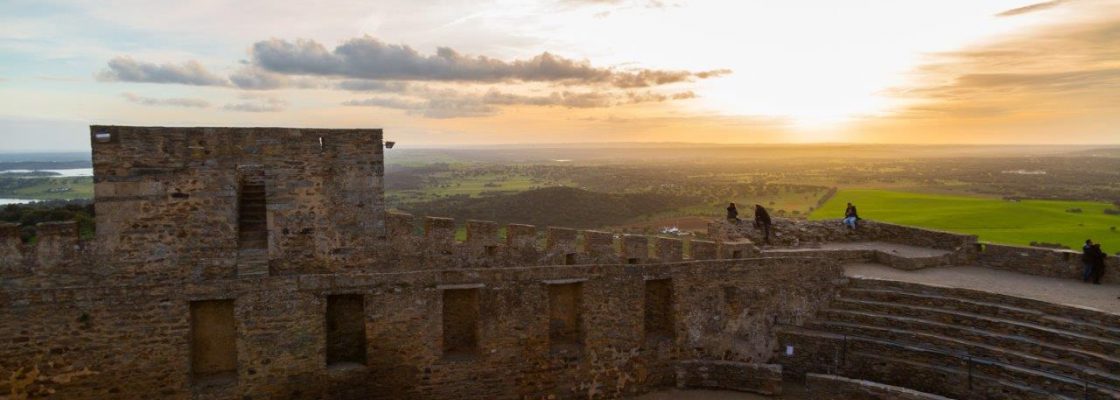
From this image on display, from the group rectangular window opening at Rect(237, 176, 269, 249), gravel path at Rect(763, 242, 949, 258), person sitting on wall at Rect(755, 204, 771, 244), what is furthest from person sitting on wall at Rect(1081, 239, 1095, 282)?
rectangular window opening at Rect(237, 176, 269, 249)

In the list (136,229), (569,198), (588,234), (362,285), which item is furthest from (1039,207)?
(136,229)

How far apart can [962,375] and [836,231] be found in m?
8.19

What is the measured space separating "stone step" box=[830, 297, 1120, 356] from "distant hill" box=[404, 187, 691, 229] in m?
Answer: 27.9

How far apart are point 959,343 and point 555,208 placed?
36.1 m

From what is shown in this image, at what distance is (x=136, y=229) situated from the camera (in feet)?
44.0

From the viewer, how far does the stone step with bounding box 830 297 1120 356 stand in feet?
40.5

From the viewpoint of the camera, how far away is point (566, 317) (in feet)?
48.0

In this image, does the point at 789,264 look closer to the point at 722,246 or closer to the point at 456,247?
the point at 722,246

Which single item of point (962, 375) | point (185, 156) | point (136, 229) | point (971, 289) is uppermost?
point (185, 156)

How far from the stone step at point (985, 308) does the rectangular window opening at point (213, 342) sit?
41.7ft

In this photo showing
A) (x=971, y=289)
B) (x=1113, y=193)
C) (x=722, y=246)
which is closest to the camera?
(x=971, y=289)

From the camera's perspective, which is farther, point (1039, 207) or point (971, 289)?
point (1039, 207)

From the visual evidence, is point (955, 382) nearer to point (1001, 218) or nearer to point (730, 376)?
point (730, 376)

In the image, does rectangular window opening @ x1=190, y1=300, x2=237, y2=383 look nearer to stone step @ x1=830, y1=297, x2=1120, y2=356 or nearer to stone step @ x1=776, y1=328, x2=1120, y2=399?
stone step @ x1=776, y1=328, x2=1120, y2=399
